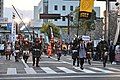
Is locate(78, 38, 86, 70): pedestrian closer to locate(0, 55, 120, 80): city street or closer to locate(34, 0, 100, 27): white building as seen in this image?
locate(0, 55, 120, 80): city street

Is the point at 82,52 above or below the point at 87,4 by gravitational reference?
below

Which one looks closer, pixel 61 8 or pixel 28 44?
pixel 28 44

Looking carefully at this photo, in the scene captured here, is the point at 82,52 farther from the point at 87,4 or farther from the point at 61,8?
the point at 61,8

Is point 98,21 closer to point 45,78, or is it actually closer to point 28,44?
point 28,44

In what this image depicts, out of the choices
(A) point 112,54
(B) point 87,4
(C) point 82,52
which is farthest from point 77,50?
(B) point 87,4

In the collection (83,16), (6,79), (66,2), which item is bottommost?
(6,79)

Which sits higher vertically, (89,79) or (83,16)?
(83,16)

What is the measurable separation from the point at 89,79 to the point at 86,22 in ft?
203

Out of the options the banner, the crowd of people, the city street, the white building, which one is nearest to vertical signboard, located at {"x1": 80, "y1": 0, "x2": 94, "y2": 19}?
the banner

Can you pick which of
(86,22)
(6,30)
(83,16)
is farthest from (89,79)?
(86,22)

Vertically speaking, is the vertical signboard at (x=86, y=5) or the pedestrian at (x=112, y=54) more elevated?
the vertical signboard at (x=86, y=5)

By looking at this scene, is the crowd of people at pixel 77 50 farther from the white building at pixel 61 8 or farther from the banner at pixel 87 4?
the white building at pixel 61 8

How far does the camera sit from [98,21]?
81.6 metres

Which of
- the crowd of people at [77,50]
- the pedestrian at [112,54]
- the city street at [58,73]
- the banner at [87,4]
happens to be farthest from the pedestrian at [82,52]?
the banner at [87,4]
